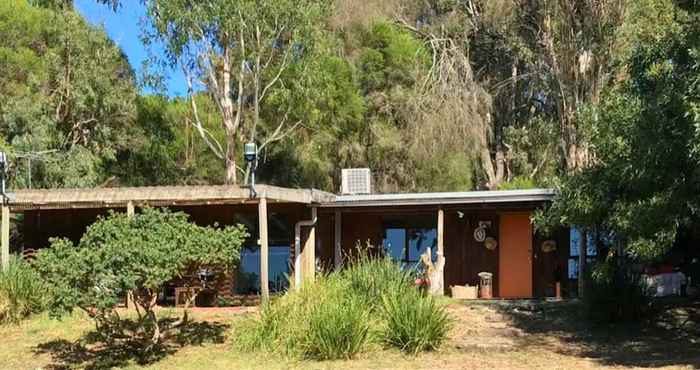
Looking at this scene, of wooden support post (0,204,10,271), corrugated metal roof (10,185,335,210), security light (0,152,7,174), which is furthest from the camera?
wooden support post (0,204,10,271)

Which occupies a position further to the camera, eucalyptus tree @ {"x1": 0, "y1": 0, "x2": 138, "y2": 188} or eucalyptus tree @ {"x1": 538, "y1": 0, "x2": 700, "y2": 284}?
eucalyptus tree @ {"x1": 0, "y1": 0, "x2": 138, "y2": 188}

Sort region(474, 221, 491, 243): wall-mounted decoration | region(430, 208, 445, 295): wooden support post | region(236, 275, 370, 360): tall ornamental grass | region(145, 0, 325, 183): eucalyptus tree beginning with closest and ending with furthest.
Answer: region(236, 275, 370, 360): tall ornamental grass, region(430, 208, 445, 295): wooden support post, region(474, 221, 491, 243): wall-mounted decoration, region(145, 0, 325, 183): eucalyptus tree

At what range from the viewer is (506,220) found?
16578 millimetres

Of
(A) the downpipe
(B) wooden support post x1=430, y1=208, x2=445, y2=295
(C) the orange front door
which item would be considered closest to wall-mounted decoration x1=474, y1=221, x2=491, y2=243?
(C) the orange front door

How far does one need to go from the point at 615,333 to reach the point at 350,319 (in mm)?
4242

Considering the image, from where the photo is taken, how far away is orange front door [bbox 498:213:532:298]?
647 inches

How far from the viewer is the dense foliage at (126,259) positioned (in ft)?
31.2

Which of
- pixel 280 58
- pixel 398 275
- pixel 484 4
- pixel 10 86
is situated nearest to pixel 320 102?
pixel 280 58

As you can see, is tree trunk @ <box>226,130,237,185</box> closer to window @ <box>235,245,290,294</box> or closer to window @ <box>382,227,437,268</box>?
window @ <box>235,245,290,294</box>

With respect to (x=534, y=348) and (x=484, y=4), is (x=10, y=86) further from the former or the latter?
(x=534, y=348)

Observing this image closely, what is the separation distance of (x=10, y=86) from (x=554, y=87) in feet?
43.0

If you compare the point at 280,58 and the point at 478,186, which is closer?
the point at 280,58

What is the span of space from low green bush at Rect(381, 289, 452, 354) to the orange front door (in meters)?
5.90

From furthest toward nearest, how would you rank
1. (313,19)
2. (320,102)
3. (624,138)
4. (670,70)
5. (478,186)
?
(478,186) → (320,102) → (313,19) → (624,138) → (670,70)
